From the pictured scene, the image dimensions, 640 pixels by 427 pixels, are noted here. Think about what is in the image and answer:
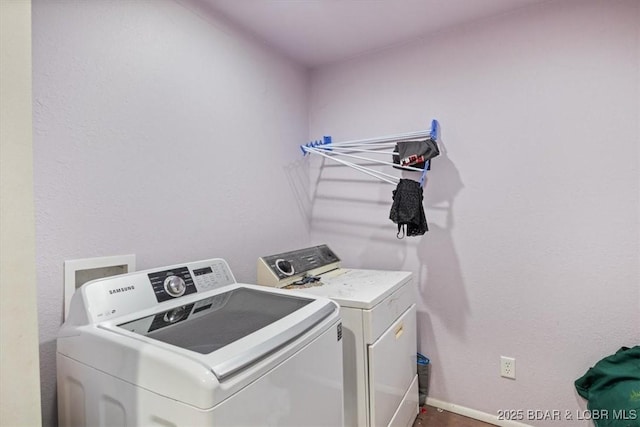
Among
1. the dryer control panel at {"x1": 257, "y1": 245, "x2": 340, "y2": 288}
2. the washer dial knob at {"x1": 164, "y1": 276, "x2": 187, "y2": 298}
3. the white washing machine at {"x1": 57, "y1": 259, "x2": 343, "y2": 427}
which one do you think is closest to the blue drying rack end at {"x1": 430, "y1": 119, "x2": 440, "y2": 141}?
the dryer control panel at {"x1": 257, "y1": 245, "x2": 340, "y2": 288}

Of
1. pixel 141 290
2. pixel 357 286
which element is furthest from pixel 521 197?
pixel 141 290

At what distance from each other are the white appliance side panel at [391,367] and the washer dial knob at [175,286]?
0.82m

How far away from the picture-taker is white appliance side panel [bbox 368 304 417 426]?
1.38 m

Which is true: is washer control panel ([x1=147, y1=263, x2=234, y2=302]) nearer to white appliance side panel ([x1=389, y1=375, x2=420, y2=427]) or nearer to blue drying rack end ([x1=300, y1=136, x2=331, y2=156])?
white appliance side panel ([x1=389, y1=375, x2=420, y2=427])

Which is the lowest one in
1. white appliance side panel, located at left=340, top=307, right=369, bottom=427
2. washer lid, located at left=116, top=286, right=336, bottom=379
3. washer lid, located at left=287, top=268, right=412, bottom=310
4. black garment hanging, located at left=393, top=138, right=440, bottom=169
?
white appliance side panel, located at left=340, top=307, right=369, bottom=427

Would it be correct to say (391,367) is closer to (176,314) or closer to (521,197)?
(176,314)

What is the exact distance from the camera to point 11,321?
54 centimetres

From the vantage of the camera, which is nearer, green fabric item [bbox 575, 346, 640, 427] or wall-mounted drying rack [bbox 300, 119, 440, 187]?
green fabric item [bbox 575, 346, 640, 427]

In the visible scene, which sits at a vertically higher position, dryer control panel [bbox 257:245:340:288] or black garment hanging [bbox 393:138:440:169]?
black garment hanging [bbox 393:138:440:169]

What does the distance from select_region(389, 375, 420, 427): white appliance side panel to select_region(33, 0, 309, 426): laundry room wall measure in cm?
108

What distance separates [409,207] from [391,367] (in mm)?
846

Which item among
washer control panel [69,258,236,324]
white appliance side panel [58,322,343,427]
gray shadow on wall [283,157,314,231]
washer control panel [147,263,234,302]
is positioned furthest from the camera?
gray shadow on wall [283,157,314,231]

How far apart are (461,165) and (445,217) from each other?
0.34 m

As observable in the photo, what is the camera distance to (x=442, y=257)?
2.04 metres
